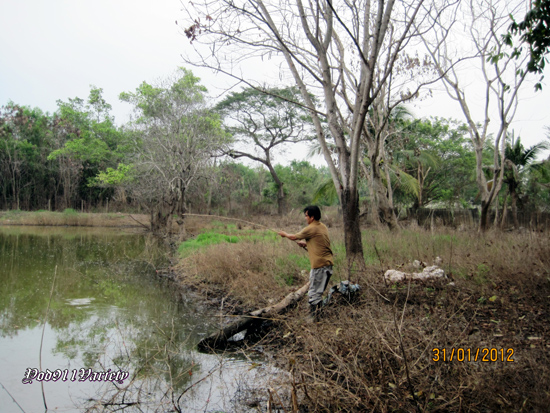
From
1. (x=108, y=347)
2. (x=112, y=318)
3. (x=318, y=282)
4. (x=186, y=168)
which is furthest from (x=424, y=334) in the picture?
(x=186, y=168)

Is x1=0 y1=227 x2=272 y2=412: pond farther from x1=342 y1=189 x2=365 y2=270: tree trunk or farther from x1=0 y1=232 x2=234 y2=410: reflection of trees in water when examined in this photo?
x1=342 y1=189 x2=365 y2=270: tree trunk

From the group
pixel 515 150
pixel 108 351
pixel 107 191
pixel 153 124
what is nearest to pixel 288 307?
pixel 108 351

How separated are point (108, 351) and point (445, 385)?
15.3 ft

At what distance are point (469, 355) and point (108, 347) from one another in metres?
4.98

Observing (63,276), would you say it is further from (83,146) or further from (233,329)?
(83,146)

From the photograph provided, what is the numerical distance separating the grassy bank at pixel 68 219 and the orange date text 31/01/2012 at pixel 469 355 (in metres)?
29.8

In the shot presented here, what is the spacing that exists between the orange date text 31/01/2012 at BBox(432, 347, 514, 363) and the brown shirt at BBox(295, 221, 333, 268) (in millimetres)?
2271

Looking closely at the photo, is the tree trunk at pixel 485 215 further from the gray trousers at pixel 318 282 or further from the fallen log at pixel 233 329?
the fallen log at pixel 233 329

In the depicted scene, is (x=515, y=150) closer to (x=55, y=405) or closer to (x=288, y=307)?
(x=288, y=307)

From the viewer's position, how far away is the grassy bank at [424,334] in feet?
10.9

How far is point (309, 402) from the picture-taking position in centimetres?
368

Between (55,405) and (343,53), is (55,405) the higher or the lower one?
the lower one

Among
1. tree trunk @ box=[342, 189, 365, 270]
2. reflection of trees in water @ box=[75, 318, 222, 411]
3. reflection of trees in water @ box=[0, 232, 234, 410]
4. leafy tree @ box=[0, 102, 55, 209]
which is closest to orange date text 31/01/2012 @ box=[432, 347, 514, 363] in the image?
reflection of trees in water @ box=[75, 318, 222, 411]

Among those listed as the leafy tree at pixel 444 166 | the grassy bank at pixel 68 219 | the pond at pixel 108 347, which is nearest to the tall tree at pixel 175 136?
the pond at pixel 108 347
